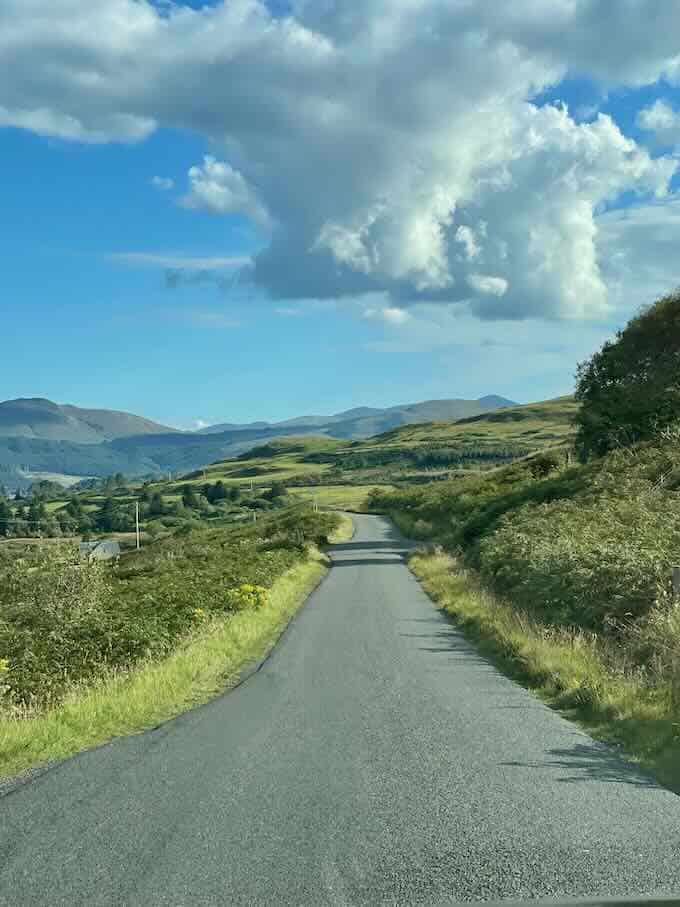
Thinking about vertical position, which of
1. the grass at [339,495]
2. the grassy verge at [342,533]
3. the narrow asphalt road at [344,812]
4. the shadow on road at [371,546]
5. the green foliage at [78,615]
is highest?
the narrow asphalt road at [344,812]

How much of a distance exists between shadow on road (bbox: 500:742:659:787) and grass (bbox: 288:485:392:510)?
109 meters

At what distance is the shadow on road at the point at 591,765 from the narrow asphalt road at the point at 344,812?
1.1 inches

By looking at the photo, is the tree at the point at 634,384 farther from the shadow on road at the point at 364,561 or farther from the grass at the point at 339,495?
the grass at the point at 339,495

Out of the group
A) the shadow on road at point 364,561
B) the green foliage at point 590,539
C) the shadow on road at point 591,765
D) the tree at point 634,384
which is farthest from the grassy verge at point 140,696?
the tree at point 634,384

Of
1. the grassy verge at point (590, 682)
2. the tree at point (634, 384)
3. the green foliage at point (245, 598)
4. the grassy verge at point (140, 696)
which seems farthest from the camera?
the tree at point (634, 384)

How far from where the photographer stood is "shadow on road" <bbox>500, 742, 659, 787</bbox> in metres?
8.23

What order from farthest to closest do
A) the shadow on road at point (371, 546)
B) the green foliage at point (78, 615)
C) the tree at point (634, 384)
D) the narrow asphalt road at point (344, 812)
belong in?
1. the shadow on road at point (371, 546)
2. the tree at point (634, 384)
3. the green foliage at point (78, 615)
4. the narrow asphalt road at point (344, 812)

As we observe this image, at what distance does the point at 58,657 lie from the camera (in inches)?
633

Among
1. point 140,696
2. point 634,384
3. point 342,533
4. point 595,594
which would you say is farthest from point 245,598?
point 342,533

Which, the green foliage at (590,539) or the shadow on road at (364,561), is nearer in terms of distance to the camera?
the green foliage at (590,539)

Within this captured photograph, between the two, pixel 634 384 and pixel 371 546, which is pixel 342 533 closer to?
pixel 371 546

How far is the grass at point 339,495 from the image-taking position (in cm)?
12689

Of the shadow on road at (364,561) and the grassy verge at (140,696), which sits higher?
the grassy verge at (140,696)

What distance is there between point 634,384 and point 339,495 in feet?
322
